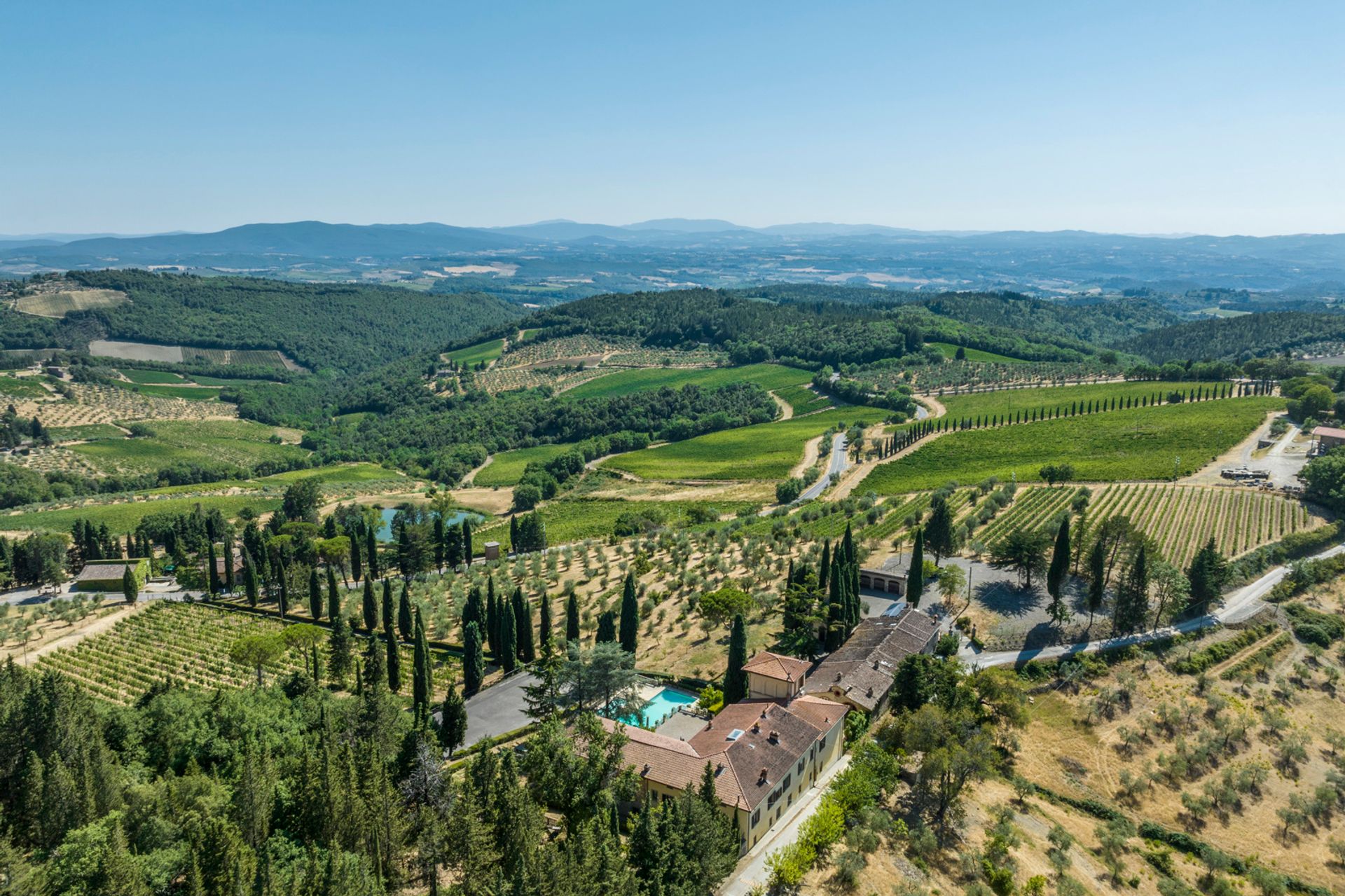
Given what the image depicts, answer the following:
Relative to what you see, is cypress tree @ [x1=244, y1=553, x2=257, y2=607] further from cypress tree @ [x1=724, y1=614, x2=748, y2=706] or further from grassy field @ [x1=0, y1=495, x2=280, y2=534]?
cypress tree @ [x1=724, y1=614, x2=748, y2=706]

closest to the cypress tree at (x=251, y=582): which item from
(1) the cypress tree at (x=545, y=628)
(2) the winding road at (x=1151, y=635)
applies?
(1) the cypress tree at (x=545, y=628)

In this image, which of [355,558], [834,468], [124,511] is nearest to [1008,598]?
[355,558]

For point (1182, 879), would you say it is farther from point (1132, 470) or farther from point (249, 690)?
point (1132, 470)

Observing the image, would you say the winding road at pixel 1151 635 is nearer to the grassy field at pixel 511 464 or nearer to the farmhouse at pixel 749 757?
the farmhouse at pixel 749 757

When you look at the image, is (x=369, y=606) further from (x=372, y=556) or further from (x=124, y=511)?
(x=124, y=511)

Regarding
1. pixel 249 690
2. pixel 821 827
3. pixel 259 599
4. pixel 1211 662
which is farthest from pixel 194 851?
pixel 1211 662
